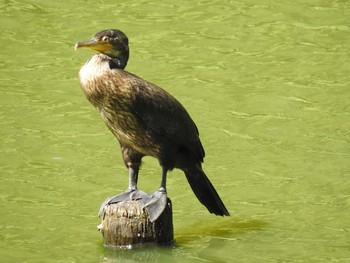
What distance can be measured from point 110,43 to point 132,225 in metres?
1.14

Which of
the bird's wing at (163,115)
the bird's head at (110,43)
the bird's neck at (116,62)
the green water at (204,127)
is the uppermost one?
the bird's head at (110,43)

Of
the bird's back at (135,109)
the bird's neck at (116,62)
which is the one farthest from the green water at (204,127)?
the bird's neck at (116,62)

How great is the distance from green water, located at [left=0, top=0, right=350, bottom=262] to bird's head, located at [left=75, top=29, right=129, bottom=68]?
1240 mm

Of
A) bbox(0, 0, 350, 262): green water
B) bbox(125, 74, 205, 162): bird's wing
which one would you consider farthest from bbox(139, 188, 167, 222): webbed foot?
bbox(125, 74, 205, 162): bird's wing

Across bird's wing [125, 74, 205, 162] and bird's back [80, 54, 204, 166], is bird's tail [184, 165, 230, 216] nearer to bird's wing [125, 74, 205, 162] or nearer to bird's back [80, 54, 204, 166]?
bird's wing [125, 74, 205, 162]

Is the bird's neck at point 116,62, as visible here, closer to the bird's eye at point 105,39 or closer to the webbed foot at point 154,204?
the bird's eye at point 105,39

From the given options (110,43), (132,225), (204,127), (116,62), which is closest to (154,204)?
(132,225)

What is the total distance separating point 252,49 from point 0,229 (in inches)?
183

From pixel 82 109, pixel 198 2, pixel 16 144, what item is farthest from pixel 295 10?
pixel 16 144

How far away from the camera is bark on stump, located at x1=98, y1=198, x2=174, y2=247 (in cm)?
714

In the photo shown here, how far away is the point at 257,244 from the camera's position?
7.63 metres

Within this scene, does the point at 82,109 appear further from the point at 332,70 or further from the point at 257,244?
the point at 257,244

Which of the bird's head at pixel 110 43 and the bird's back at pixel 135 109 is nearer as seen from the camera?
the bird's back at pixel 135 109

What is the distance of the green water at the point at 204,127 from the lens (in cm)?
779
